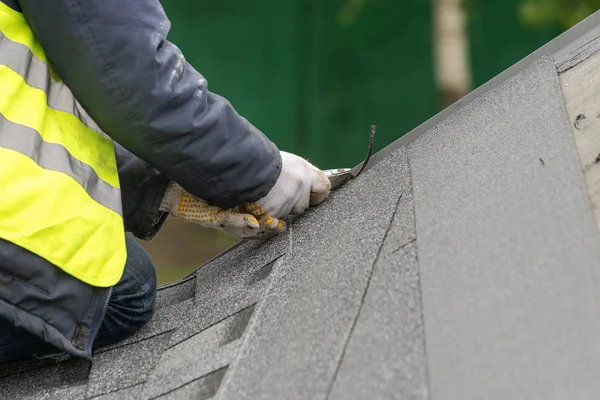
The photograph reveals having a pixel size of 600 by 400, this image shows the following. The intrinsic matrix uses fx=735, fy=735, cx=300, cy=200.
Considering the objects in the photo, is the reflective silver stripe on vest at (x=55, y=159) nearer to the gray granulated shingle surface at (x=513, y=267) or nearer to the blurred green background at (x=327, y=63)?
the gray granulated shingle surface at (x=513, y=267)

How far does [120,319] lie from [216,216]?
33cm

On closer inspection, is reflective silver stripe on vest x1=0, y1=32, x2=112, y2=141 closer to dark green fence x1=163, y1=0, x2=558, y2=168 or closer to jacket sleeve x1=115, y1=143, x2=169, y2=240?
jacket sleeve x1=115, y1=143, x2=169, y2=240

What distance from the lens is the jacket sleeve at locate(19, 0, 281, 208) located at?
1378 mm

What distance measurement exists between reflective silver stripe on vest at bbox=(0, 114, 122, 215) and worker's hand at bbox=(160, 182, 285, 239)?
0.28 m

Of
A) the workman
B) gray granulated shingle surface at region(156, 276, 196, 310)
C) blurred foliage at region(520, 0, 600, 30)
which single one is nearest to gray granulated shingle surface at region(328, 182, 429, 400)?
the workman

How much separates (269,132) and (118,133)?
423 cm

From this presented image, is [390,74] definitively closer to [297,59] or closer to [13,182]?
[297,59]

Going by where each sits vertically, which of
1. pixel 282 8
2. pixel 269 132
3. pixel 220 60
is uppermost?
pixel 282 8

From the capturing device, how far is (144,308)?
1643 mm

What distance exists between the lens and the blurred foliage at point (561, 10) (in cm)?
448

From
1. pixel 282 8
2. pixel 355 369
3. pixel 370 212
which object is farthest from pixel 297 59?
pixel 355 369

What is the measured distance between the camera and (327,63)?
5.77 metres

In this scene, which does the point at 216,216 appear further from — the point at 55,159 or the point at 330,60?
the point at 330,60

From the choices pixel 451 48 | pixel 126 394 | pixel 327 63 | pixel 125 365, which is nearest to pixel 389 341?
pixel 126 394
